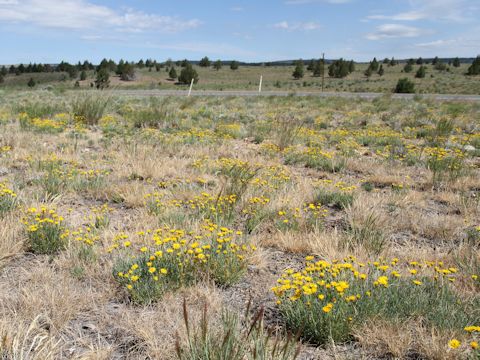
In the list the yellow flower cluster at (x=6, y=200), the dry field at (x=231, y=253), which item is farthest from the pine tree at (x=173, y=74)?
the yellow flower cluster at (x=6, y=200)

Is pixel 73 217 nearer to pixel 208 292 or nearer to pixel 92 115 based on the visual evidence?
pixel 208 292

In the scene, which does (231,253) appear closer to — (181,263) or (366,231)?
(181,263)

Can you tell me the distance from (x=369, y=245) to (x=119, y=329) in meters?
2.60

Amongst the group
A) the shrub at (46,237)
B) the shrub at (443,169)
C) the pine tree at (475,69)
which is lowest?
the shrub at (46,237)

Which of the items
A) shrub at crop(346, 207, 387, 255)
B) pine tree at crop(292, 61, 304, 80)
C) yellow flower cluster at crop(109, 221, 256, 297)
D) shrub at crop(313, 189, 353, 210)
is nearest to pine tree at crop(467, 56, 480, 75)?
pine tree at crop(292, 61, 304, 80)

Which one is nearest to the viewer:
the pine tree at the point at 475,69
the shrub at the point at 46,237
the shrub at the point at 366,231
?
the shrub at the point at 46,237

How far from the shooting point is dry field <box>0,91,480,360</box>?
9.32 ft

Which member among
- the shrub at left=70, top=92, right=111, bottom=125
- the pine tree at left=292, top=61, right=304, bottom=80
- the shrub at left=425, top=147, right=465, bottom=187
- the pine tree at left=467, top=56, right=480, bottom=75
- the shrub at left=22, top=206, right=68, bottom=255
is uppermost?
the pine tree at left=467, top=56, right=480, bottom=75

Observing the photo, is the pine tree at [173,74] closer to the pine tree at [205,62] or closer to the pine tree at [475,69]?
the pine tree at [205,62]

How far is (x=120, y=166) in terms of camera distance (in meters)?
7.33

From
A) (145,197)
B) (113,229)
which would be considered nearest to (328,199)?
(145,197)

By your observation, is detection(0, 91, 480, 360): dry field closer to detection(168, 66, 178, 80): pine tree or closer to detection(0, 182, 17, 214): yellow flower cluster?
detection(0, 182, 17, 214): yellow flower cluster

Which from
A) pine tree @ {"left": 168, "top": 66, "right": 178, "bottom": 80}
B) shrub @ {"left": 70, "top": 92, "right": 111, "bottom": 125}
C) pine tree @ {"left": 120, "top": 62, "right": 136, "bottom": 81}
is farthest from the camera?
pine tree @ {"left": 168, "top": 66, "right": 178, "bottom": 80}

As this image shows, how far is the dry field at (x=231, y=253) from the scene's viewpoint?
2.84 metres
